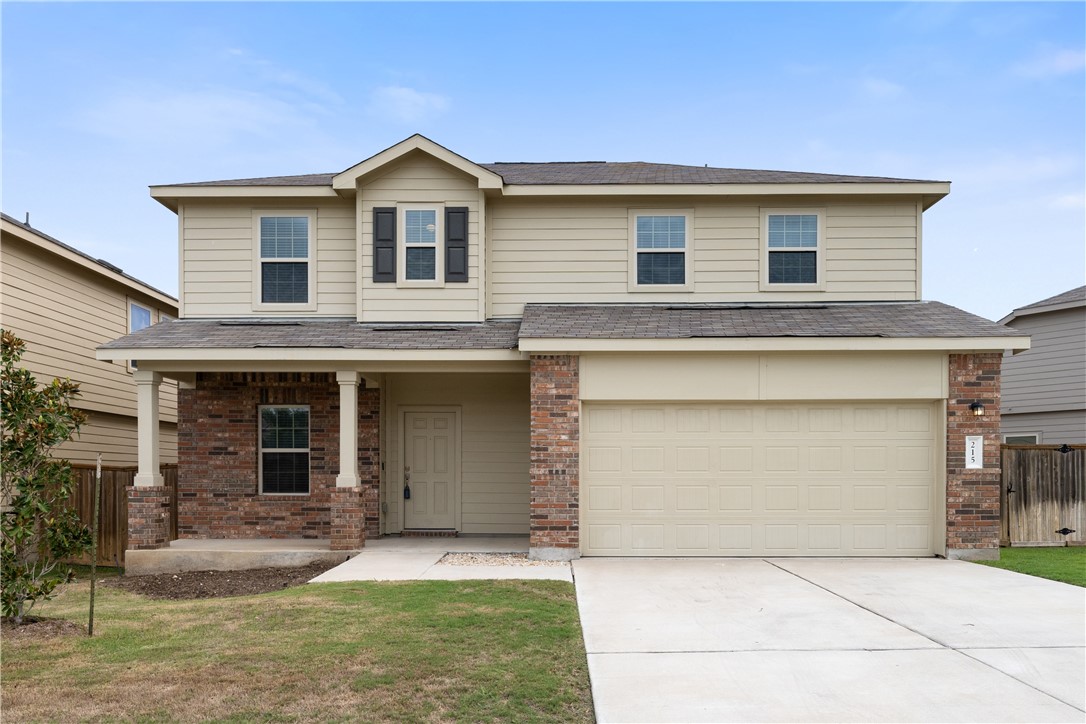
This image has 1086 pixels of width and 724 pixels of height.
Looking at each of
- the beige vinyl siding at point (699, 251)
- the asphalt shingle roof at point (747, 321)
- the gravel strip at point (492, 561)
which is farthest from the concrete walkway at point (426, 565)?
the beige vinyl siding at point (699, 251)

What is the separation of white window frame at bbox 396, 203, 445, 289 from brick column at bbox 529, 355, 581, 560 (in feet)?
8.68

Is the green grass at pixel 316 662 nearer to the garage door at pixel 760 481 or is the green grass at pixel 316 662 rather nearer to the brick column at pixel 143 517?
the garage door at pixel 760 481

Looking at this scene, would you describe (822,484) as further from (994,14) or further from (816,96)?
(816,96)

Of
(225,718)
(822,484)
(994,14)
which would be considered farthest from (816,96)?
(225,718)

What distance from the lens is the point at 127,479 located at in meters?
12.3

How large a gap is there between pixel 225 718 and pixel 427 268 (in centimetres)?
831

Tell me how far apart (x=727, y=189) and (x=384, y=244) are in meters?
5.41

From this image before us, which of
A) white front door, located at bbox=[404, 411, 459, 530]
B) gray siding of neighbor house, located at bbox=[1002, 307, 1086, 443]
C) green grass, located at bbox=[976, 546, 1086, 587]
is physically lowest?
green grass, located at bbox=[976, 546, 1086, 587]

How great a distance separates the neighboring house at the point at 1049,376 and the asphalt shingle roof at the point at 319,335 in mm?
13470

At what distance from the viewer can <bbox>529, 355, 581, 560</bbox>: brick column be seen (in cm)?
1033

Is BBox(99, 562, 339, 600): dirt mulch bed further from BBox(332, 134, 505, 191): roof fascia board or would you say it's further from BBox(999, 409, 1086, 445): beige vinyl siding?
BBox(999, 409, 1086, 445): beige vinyl siding

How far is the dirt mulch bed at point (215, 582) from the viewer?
9406 millimetres

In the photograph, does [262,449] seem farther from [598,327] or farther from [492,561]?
[598,327]

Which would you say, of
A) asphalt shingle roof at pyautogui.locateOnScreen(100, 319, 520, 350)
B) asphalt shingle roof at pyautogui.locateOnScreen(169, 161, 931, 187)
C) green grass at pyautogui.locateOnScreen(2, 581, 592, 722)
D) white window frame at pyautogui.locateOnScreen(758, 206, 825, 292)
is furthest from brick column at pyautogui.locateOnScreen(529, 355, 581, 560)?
white window frame at pyautogui.locateOnScreen(758, 206, 825, 292)
